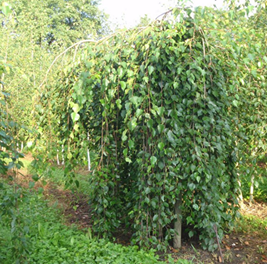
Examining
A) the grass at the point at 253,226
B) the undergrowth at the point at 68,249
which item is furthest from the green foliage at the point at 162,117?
the grass at the point at 253,226

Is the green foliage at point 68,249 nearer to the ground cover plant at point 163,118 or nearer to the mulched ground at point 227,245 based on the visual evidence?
the ground cover plant at point 163,118

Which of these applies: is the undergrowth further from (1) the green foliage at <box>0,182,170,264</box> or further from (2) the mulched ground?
(2) the mulched ground

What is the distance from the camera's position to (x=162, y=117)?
2561mm

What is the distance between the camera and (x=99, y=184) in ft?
9.53

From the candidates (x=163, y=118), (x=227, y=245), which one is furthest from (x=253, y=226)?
(x=163, y=118)

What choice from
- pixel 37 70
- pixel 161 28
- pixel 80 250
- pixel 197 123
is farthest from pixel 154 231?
pixel 37 70

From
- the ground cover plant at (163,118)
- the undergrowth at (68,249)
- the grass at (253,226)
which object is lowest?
the undergrowth at (68,249)

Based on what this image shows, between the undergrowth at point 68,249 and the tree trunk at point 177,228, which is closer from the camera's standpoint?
the undergrowth at point 68,249

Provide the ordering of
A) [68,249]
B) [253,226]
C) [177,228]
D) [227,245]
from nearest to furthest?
[68,249], [177,228], [227,245], [253,226]

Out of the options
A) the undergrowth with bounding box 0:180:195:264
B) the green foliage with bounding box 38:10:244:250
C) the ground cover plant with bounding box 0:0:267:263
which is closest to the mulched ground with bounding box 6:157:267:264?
the ground cover plant with bounding box 0:0:267:263

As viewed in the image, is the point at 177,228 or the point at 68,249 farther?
the point at 177,228

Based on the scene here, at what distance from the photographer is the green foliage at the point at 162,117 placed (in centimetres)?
254

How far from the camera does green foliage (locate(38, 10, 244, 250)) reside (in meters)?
2.54

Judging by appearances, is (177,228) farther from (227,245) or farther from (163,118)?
(163,118)
